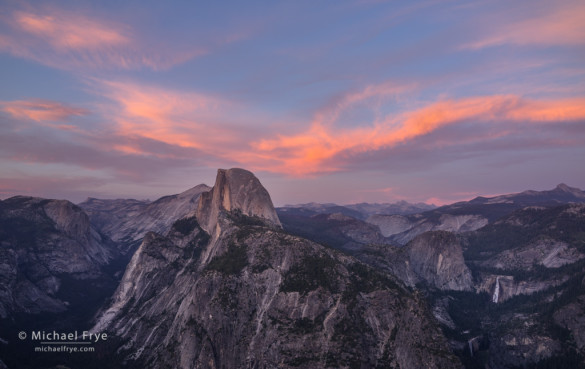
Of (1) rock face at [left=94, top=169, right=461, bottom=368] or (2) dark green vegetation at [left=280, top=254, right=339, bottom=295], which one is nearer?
(1) rock face at [left=94, top=169, right=461, bottom=368]

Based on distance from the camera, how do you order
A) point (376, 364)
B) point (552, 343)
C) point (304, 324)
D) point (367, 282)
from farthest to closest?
point (552, 343) < point (367, 282) < point (304, 324) < point (376, 364)

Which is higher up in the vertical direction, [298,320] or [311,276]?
[311,276]

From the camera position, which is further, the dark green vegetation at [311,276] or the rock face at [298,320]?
the dark green vegetation at [311,276]

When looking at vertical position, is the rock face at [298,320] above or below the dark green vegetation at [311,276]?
below

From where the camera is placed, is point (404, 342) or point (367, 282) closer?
point (404, 342)

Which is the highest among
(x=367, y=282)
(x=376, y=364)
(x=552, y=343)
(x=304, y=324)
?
(x=367, y=282)

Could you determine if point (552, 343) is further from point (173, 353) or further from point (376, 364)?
point (173, 353)

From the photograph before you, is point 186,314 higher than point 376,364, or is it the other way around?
point 186,314

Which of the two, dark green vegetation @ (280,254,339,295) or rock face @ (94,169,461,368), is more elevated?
dark green vegetation @ (280,254,339,295)

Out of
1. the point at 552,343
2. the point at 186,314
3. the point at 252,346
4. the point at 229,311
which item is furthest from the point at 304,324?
the point at 552,343

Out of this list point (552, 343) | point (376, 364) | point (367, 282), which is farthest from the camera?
point (552, 343)

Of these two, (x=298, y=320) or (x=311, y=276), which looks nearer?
(x=298, y=320)
